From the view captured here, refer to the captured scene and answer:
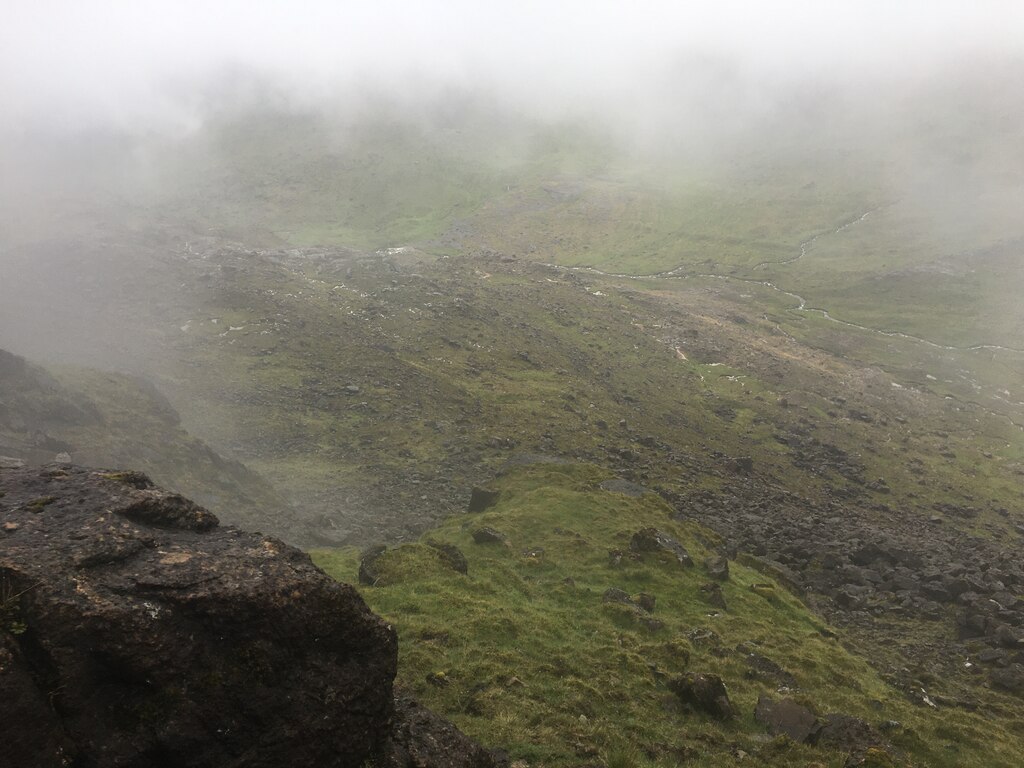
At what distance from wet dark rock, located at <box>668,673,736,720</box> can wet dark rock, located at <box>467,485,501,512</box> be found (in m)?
18.8

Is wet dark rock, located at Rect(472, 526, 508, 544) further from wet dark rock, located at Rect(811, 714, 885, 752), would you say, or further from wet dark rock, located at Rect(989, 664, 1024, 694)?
wet dark rock, located at Rect(989, 664, 1024, 694)

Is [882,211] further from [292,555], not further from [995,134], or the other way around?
[292,555]

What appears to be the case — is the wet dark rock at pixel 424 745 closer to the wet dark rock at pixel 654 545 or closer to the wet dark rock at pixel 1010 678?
the wet dark rock at pixel 654 545

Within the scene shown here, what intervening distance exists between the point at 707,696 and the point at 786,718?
7.68 feet

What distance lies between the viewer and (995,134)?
17512cm

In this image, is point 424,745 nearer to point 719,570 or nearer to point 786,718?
point 786,718

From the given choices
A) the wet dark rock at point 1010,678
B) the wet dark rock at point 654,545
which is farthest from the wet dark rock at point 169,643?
the wet dark rock at point 1010,678

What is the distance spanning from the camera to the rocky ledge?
27.3 ft

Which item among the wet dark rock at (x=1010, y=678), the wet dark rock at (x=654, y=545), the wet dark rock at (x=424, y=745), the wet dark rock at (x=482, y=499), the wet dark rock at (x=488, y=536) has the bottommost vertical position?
the wet dark rock at (x=1010, y=678)

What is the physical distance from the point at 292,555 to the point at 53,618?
3.56m

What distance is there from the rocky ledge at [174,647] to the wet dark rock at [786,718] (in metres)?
10.8

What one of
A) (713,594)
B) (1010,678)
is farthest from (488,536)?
(1010,678)

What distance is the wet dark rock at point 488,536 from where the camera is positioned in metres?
30.2

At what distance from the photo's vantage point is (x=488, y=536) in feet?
99.3
